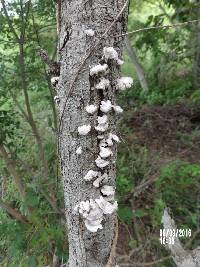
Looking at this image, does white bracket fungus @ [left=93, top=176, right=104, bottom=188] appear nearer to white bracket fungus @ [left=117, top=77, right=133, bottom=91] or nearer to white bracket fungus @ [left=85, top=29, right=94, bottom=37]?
white bracket fungus @ [left=117, top=77, right=133, bottom=91]

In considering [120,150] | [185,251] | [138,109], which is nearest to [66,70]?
[185,251]

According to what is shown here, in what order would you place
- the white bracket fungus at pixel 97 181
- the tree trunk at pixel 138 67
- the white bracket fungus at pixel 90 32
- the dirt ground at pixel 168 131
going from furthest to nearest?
the tree trunk at pixel 138 67
the dirt ground at pixel 168 131
the white bracket fungus at pixel 97 181
the white bracket fungus at pixel 90 32

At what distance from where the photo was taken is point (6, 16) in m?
2.65

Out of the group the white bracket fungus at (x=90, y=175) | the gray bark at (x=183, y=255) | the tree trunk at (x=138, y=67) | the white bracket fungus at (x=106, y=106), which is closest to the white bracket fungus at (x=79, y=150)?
the white bracket fungus at (x=90, y=175)

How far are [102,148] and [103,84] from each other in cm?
31

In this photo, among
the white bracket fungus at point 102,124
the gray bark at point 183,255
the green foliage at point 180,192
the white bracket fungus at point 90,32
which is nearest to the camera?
the white bracket fungus at point 90,32

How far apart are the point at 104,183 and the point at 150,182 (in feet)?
6.20

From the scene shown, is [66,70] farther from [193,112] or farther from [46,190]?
[193,112]

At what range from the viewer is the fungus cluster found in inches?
57.3

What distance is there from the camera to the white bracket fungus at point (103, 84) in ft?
4.76

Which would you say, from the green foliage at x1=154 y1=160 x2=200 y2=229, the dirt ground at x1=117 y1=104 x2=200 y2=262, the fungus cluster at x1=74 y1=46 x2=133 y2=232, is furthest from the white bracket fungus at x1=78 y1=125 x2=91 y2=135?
the dirt ground at x1=117 y1=104 x2=200 y2=262

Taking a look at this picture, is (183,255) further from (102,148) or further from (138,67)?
(138,67)

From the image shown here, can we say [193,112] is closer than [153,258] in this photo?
No

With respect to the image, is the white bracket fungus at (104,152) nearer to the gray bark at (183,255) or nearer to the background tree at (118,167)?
the background tree at (118,167)
